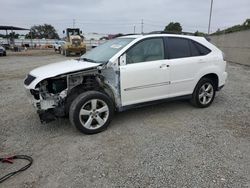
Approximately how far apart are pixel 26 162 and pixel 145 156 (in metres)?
1.67

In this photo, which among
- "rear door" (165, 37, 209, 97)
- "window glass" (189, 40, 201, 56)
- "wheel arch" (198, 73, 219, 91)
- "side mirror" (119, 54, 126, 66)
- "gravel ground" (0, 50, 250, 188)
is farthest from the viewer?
"wheel arch" (198, 73, 219, 91)

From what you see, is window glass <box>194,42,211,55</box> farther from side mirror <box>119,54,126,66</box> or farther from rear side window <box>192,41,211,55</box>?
side mirror <box>119,54,126,66</box>

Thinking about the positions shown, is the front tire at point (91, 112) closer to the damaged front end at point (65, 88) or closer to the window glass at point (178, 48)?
the damaged front end at point (65, 88)

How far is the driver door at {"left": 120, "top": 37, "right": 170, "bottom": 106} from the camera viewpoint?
4.52m

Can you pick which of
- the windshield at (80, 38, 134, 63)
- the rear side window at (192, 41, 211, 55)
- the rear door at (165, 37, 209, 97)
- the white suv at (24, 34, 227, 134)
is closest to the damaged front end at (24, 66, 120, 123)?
the white suv at (24, 34, 227, 134)

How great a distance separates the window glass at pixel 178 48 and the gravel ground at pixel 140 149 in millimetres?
1260

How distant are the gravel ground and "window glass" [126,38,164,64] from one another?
1237 millimetres

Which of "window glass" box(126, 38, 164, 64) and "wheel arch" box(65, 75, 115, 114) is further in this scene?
"window glass" box(126, 38, 164, 64)

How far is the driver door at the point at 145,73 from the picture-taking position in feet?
14.8

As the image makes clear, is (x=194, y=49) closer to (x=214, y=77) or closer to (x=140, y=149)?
(x=214, y=77)

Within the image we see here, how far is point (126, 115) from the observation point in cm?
534

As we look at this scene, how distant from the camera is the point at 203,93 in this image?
5.67m

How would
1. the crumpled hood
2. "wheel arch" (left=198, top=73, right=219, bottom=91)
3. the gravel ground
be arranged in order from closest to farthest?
the gravel ground → the crumpled hood → "wheel arch" (left=198, top=73, right=219, bottom=91)

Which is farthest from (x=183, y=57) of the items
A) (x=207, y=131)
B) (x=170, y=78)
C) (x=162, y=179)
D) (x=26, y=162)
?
(x=26, y=162)
